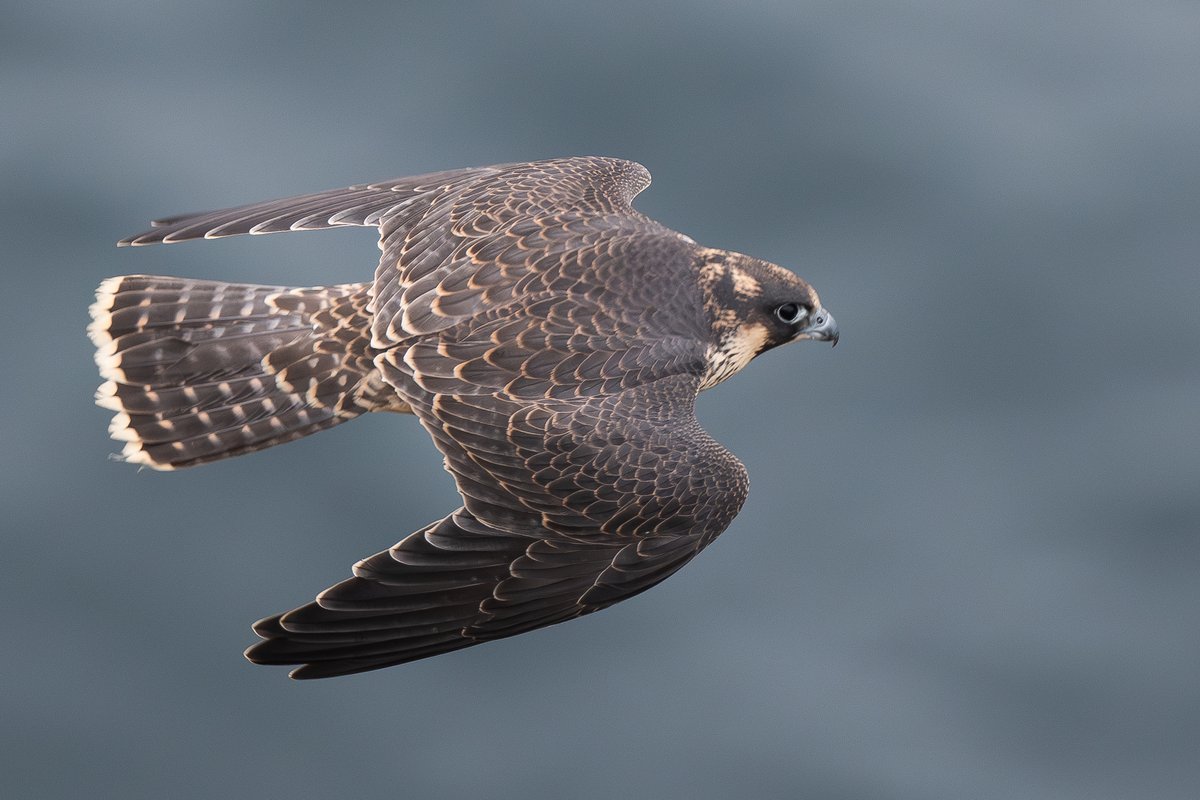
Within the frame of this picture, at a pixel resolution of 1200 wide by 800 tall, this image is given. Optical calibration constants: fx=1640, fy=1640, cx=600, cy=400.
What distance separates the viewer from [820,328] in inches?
305

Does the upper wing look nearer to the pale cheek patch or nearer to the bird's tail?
the bird's tail

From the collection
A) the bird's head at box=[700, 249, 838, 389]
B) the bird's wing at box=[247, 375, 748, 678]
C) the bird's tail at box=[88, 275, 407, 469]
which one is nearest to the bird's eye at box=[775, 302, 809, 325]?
the bird's head at box=[700, 249, 838, 389]

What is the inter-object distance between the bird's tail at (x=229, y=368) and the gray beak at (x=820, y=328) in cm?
197

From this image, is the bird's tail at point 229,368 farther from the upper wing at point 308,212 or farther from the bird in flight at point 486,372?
the upper wing at point 308,212

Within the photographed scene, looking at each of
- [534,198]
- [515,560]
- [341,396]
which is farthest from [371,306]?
[515,560]

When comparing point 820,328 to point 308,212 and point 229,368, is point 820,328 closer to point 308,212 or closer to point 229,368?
point 308,212

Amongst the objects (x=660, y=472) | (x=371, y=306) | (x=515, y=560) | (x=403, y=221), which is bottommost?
(x=515, y=560)

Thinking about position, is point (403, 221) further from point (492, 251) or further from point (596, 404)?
point (596, 404)

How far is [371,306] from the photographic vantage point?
7.23m

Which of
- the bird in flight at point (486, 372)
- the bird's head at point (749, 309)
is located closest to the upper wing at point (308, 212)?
the bird in flight at point (486, 372)

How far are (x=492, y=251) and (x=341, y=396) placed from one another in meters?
0.91

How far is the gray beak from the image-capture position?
25.3ft

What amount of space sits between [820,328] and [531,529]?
2000mm

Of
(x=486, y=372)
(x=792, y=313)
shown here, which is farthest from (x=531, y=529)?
(x=792, y=313)
